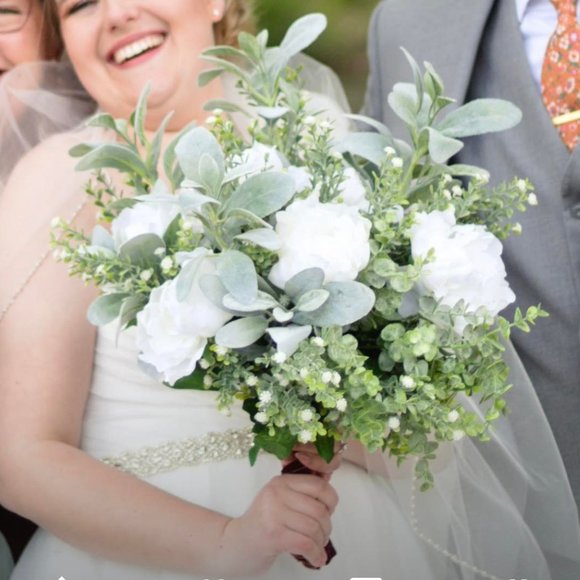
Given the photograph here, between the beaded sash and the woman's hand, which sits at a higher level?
the beaded sash

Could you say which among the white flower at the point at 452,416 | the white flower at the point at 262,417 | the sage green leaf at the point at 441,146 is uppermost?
the sage green leaf at the point at 441,146

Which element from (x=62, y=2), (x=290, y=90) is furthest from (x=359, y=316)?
(x=62, y=2)

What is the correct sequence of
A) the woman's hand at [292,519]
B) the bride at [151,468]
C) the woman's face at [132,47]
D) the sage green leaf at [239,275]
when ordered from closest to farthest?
the sage green leaf at [239,275]
the woman's hand at [292,519]
the bride at [151,468]
the woman's face at [132,47]

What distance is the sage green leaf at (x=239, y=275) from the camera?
1.08m

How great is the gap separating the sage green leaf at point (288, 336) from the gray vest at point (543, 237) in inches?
32.7

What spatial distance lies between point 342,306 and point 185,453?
1.98 ft

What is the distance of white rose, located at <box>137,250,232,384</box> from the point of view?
1128 mm

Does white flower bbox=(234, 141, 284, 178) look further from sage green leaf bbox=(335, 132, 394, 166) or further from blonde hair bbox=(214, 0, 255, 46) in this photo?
blonde hair bbox=(214, 0, 255, 46)

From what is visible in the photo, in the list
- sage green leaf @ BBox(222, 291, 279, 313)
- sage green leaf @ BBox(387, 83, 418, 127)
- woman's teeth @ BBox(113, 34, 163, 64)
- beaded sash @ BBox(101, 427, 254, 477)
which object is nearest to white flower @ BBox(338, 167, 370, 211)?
sage green leaf @ BBox(387, 83, 418, 127)

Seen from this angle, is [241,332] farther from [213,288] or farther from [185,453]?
[185,453]

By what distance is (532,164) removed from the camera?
5.96ft

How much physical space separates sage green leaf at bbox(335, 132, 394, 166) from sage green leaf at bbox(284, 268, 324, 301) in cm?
24

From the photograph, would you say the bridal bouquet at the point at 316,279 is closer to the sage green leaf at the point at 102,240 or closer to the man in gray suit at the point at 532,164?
the sage green leaf at the point at 102,240

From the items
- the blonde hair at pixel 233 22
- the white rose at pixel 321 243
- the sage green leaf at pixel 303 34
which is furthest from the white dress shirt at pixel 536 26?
the white rose at pixel 321 243
